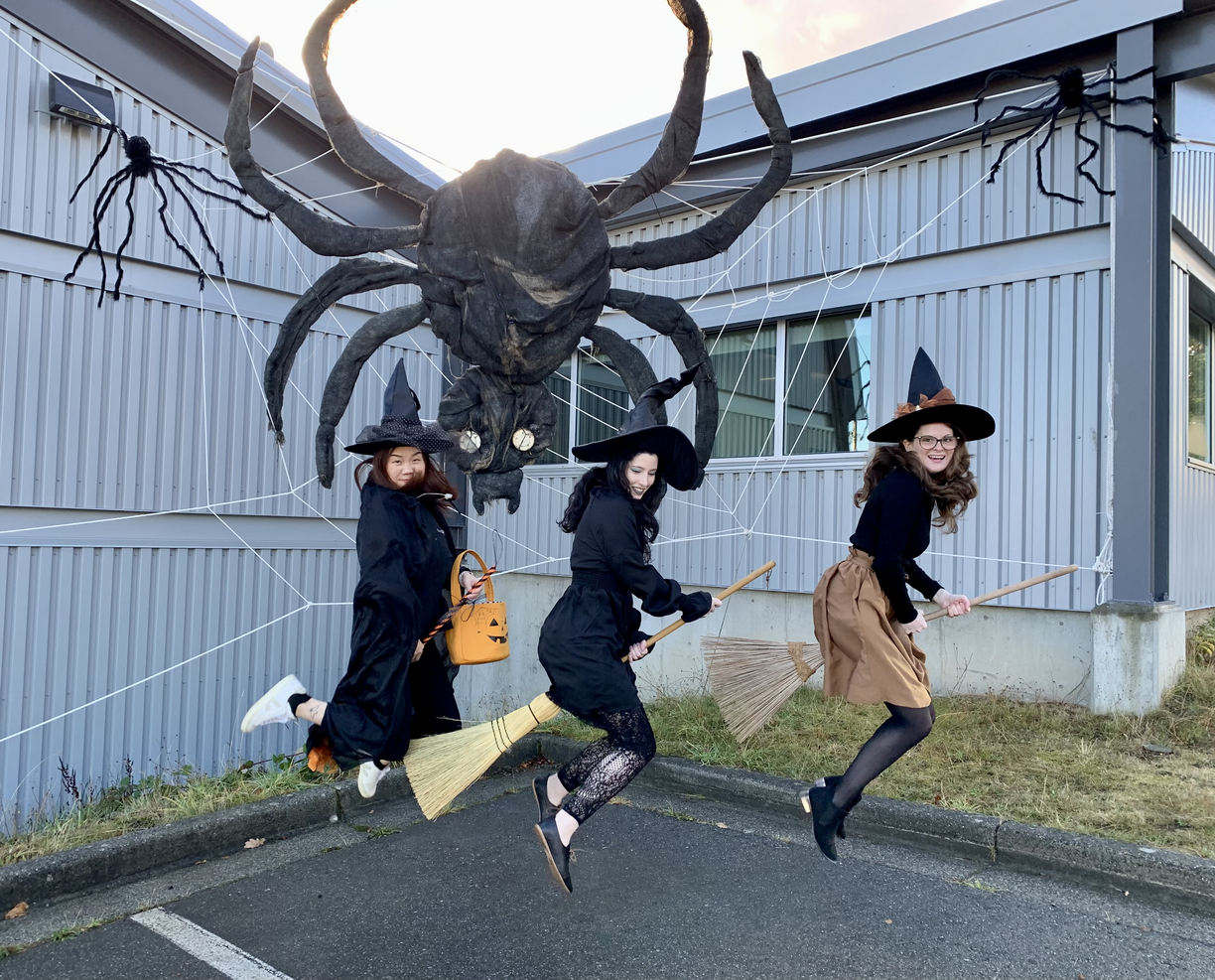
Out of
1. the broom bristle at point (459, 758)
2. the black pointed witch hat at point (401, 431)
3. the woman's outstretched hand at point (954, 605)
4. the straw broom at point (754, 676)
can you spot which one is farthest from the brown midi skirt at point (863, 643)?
the black pointed witch hat at point (401, 431)

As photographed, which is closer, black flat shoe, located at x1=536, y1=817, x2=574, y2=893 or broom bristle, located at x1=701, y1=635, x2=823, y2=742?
black flat shoe, located at x1=536, y1=817, x2=574, y2=893

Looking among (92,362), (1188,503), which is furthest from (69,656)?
(1188,503)

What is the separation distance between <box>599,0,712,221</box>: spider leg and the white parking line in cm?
342

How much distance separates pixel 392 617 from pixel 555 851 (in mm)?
1065

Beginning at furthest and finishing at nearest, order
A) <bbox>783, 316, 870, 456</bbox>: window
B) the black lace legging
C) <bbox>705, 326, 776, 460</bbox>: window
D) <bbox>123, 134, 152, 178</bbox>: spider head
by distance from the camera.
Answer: <bbox>705, 326, 776, 460</bbox>: window → <bbox>783, 316, 870, 456</bbox>: window → <bbox>123, 134, 152, 178</bbox>: spider head → the black lace legging

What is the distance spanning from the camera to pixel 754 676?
4.26 meters

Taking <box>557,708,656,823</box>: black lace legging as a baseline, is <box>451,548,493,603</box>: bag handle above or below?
above

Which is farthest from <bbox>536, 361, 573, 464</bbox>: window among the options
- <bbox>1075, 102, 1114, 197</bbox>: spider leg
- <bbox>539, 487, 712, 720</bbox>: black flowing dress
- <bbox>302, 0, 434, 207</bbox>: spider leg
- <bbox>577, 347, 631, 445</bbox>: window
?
<bbox>539, 487, 712, 720</bbox>: black flowing dress

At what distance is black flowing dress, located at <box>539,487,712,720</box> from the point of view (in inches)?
141

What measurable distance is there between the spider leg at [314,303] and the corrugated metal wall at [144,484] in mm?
3864

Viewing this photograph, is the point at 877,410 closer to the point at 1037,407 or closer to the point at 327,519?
the point at 1037,407

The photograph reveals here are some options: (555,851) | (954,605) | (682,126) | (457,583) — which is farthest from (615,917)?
(682,126)

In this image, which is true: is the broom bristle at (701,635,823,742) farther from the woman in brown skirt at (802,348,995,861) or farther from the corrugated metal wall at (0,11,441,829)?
the corrugated metal wall at (0,11,441,829)

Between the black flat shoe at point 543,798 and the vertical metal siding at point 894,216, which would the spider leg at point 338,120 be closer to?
the black flat shoe at point 543,798
